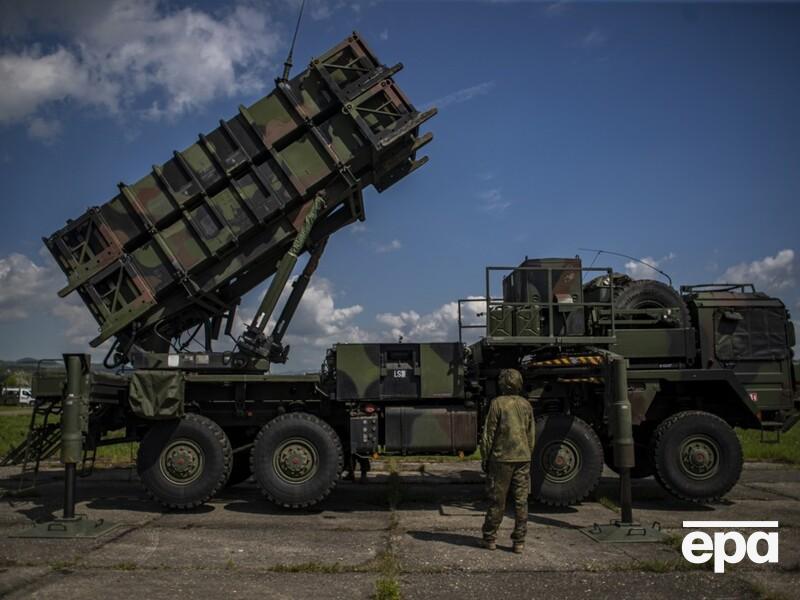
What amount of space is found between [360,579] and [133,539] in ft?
9.69

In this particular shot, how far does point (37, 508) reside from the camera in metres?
9.52

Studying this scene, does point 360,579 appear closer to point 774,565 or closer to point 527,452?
point 527,452

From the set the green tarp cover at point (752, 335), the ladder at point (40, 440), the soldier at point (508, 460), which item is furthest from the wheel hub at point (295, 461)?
the green tarp cover at point (752, 335)

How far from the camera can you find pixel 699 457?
945 centimetres

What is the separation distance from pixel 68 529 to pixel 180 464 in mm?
1743

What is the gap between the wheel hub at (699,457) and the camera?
9430mm

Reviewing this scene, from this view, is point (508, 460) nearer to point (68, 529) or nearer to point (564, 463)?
point (564, 463)

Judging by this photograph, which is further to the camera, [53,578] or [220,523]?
[220,523]

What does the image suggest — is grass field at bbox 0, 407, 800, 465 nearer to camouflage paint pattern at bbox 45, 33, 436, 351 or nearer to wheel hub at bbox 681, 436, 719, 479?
wheel hub at bbox 681, 436, 719, 479

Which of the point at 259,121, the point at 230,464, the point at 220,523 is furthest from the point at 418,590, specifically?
the point at 259,121

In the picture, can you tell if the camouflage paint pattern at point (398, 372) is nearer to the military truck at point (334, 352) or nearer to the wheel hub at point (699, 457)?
the military truck at point (334, 352)

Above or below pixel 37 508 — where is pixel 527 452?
above

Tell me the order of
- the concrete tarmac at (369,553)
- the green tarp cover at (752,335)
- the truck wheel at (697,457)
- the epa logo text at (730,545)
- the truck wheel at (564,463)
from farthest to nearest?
the green tarp cover at (752,335), the truck wheel at (697,457), the truck wheel at (564,463), the epa logo text at (730,545), the concrete tarmac at (369,553)

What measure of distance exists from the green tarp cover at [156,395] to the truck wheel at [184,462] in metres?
0.29
